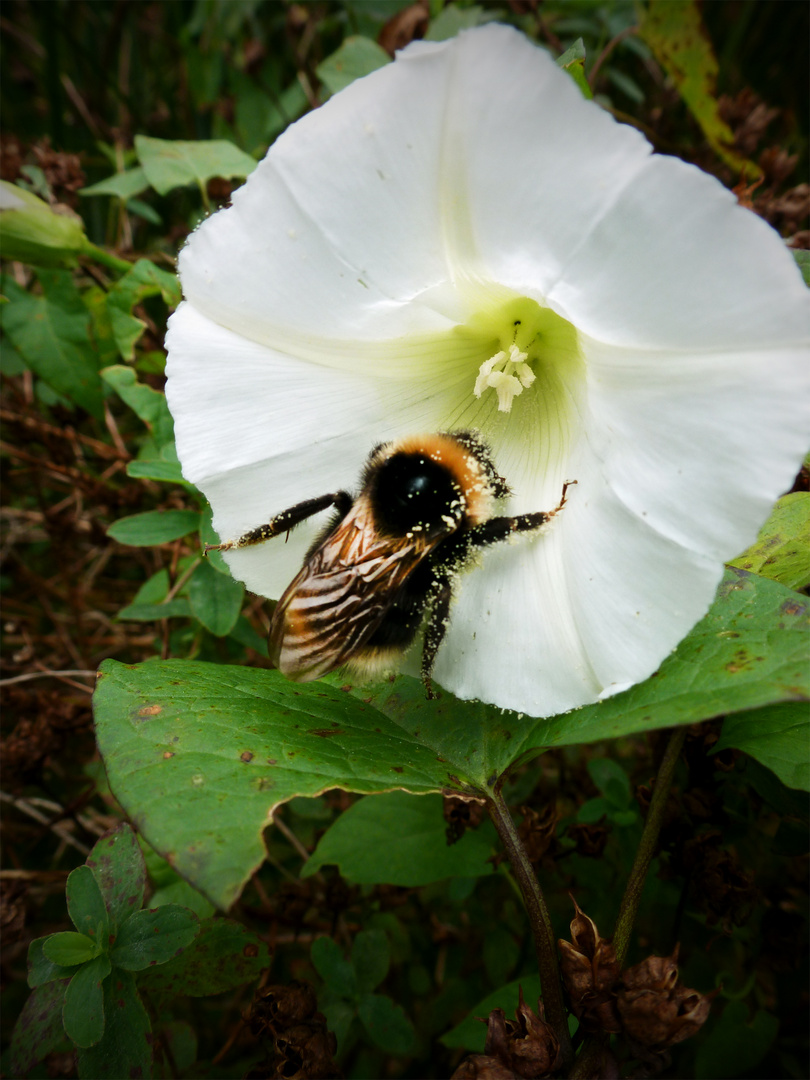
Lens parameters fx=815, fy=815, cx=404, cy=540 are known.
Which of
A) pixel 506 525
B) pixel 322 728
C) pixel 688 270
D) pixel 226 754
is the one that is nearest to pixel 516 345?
pixel 506 525

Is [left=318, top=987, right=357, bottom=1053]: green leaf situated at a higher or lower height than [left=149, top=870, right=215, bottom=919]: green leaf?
lower

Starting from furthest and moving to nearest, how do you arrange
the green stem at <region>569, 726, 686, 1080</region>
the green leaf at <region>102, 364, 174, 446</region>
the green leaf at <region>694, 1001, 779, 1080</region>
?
the green leaf at <region>102, 364, 174, 446</region>, the green leaf at <region>694, 1001, 779, 1080</region>, the green stem at <region>569, 726, 686, 1080</region>

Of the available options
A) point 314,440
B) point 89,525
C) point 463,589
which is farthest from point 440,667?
point 89,525

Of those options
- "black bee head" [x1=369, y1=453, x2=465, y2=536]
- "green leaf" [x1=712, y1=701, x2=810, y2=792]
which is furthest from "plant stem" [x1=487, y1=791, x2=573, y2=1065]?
"black bee head" [x1=369, y1=453, x2=465, y2=536]

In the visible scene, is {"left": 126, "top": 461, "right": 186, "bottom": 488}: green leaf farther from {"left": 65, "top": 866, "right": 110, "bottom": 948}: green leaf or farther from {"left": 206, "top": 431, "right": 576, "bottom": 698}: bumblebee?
{"left": 65, "top": 866, "right": 110, "bottom": 948}: green leaf

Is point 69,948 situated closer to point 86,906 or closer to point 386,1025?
point 86,906

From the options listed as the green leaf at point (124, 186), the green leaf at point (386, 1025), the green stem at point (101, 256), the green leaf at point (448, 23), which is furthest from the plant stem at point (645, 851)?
the green leaf at point (124, 186)
